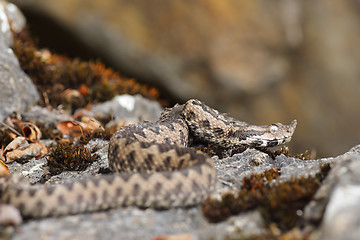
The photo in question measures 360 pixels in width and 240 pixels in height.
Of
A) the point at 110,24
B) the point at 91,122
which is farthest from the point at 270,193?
the point at 110,24

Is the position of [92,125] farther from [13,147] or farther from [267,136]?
[267,136]

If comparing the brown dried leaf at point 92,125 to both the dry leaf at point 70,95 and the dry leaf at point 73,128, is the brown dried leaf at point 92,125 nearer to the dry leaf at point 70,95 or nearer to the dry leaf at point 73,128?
the dry leaf at point 73,128

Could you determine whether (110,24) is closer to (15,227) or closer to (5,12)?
(5,12)

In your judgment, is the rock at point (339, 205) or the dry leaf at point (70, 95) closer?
the rock at point (339, 205)

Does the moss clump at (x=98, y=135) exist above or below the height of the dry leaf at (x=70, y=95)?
below

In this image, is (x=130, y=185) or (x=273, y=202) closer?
(x=273, y=202)

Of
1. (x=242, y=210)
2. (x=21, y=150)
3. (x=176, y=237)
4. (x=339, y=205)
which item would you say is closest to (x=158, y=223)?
(x=176, y=237)

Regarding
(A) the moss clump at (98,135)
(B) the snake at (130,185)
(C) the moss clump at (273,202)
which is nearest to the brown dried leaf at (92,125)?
(A) the moss clump at (98,135)
